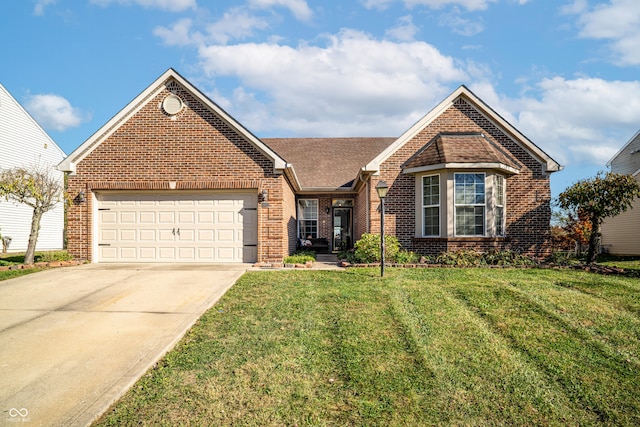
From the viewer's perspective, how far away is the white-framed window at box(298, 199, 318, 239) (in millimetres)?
19953

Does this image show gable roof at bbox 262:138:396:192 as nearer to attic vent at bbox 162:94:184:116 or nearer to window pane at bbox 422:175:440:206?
window pane at bbox 422:175:440:206

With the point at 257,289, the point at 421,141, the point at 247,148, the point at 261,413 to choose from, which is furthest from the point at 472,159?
the point at 261,413

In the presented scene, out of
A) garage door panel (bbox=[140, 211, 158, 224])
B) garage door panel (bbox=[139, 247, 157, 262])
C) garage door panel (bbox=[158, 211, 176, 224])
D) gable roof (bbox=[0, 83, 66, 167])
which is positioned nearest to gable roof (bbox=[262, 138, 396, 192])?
garage door panel (bbox=[158, 211, 176, 224])

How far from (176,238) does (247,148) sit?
11.9 ft

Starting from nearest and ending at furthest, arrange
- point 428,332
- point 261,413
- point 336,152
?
point 261,413
point 428,332
point 336,152

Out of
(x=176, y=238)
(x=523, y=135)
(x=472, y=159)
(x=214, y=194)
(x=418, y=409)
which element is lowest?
(x=418, y=409)

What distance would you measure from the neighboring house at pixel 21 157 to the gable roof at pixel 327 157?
11865mm

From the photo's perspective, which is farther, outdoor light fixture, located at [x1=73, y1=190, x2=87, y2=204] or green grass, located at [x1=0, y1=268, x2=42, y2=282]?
outdoor light fixture, located at [x1=73, y1=190, x2=87, y2=204]

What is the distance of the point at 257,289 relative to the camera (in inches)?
341

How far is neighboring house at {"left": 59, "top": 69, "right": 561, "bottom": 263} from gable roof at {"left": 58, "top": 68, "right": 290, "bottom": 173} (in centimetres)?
3

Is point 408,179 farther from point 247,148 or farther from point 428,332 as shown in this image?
point 428,332

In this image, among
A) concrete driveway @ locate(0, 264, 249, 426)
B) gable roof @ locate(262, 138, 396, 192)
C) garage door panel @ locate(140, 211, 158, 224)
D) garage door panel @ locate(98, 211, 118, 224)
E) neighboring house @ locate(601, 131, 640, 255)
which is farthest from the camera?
gable roof @ locate(262, 138, 396, 192)

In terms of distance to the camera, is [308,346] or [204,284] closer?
[308,346]

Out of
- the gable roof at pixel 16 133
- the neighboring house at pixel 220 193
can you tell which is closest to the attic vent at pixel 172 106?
the neighboring house at pixel 220 193
